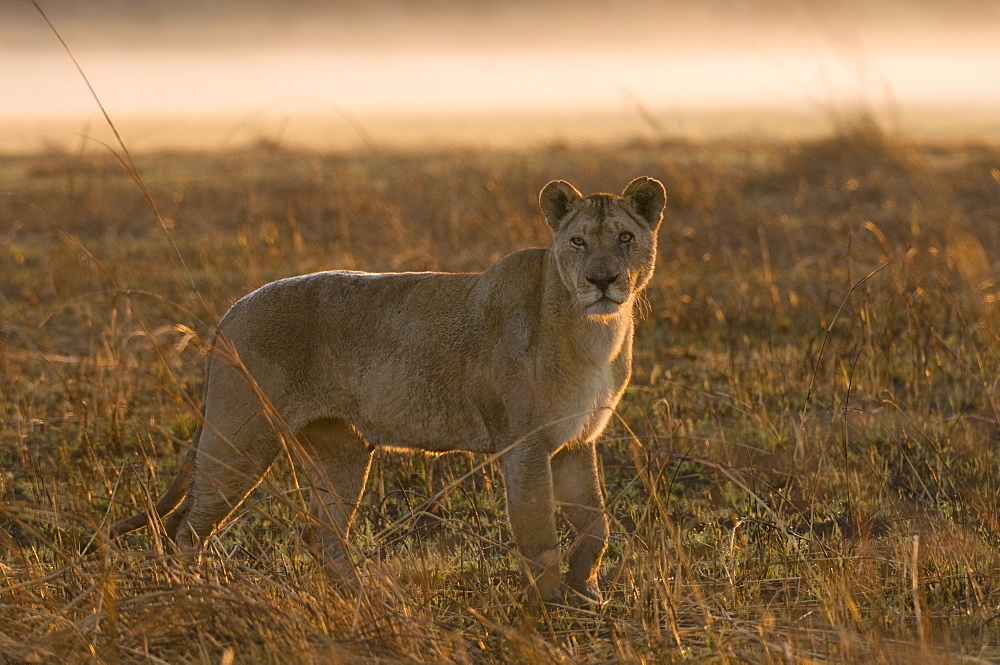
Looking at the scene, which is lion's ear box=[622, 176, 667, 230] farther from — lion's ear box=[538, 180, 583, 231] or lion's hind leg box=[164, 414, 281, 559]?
lion's hind leg box=[164, 414, 281, 559]

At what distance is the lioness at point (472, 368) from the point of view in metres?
4.48

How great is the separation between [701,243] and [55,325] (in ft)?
21.4

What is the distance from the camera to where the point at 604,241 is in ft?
14.6

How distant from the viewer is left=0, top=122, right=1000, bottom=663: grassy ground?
3598 millimetres

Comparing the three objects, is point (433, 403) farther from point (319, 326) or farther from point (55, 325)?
point (55, 325)

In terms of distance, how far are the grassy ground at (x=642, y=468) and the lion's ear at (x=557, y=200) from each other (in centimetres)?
85

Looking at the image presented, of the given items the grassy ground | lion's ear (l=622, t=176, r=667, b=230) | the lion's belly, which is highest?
lion's ear (l=622, t=176, r=667, b=230)

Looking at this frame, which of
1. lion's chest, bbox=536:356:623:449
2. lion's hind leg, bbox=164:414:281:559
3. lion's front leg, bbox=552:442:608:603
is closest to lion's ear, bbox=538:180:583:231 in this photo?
lion's chest, bbox=536:356:623:449

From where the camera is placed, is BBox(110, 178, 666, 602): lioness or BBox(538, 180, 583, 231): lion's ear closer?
BBox(110, 178, 666, 602): lioness

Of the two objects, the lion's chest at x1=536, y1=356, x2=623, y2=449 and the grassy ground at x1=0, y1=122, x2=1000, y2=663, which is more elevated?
the lion's chest at x1=536, y1=356, x2=623, y2=449

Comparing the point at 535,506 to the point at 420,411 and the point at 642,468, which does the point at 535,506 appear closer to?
the point at 420,411

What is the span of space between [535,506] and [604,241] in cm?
107

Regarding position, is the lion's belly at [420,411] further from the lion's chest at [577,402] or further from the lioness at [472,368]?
the lion's chest at [577,402]

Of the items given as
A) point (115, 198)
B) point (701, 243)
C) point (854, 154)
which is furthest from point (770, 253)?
point (115, 198)
